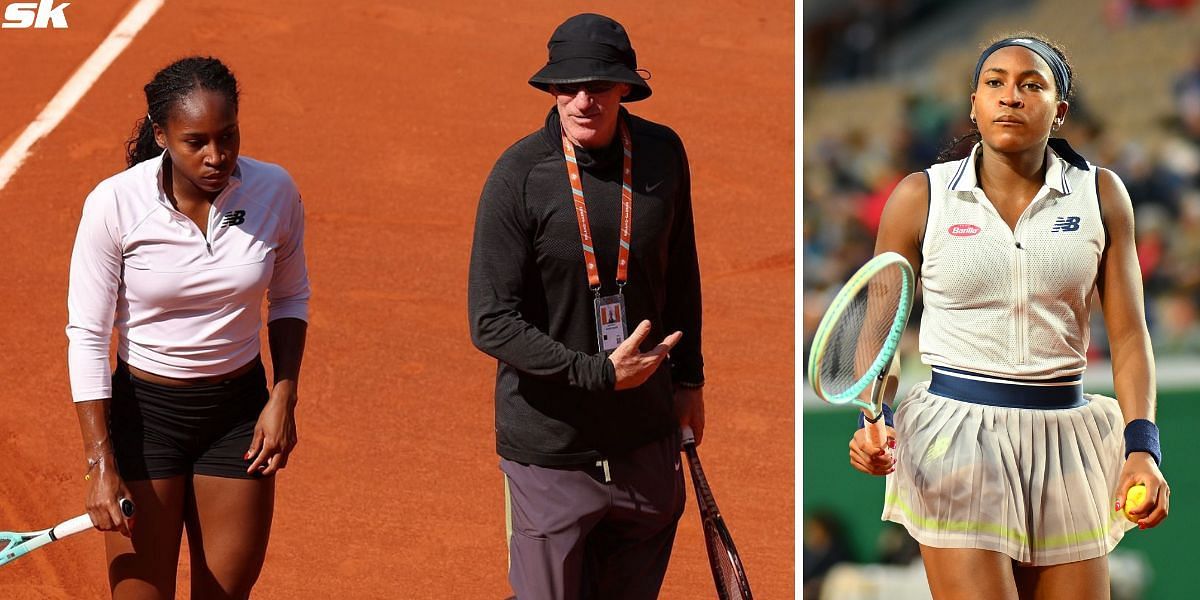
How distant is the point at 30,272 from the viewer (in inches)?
297

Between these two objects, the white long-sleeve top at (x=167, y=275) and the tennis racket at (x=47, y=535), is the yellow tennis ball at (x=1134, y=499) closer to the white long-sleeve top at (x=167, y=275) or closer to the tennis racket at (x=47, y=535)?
the white long-sleeve top at (x=167, y=275)

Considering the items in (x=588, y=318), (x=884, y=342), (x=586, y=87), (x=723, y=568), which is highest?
(x=586, y=87)

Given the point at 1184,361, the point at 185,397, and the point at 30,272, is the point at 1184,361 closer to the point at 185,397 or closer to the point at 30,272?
the point at 185,397

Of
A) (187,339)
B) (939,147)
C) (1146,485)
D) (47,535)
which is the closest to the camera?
(1146,485)

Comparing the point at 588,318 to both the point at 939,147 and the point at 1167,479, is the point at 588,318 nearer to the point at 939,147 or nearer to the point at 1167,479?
the point at 1167,479

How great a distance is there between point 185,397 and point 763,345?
3.91m

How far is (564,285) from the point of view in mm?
3586

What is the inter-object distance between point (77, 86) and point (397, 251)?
8.00 ft

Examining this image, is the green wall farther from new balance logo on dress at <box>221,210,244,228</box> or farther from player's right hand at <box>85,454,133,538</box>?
player's right hand at <box>85,454,133,538</box>

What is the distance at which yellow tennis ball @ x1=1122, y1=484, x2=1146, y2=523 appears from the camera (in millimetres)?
3449

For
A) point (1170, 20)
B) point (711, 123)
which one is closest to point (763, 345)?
point (711, 123)

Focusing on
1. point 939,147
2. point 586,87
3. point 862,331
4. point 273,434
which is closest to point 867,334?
point 862,331

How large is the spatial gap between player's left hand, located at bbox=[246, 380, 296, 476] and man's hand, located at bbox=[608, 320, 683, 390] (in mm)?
1029

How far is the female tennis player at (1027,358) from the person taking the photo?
3.51m
